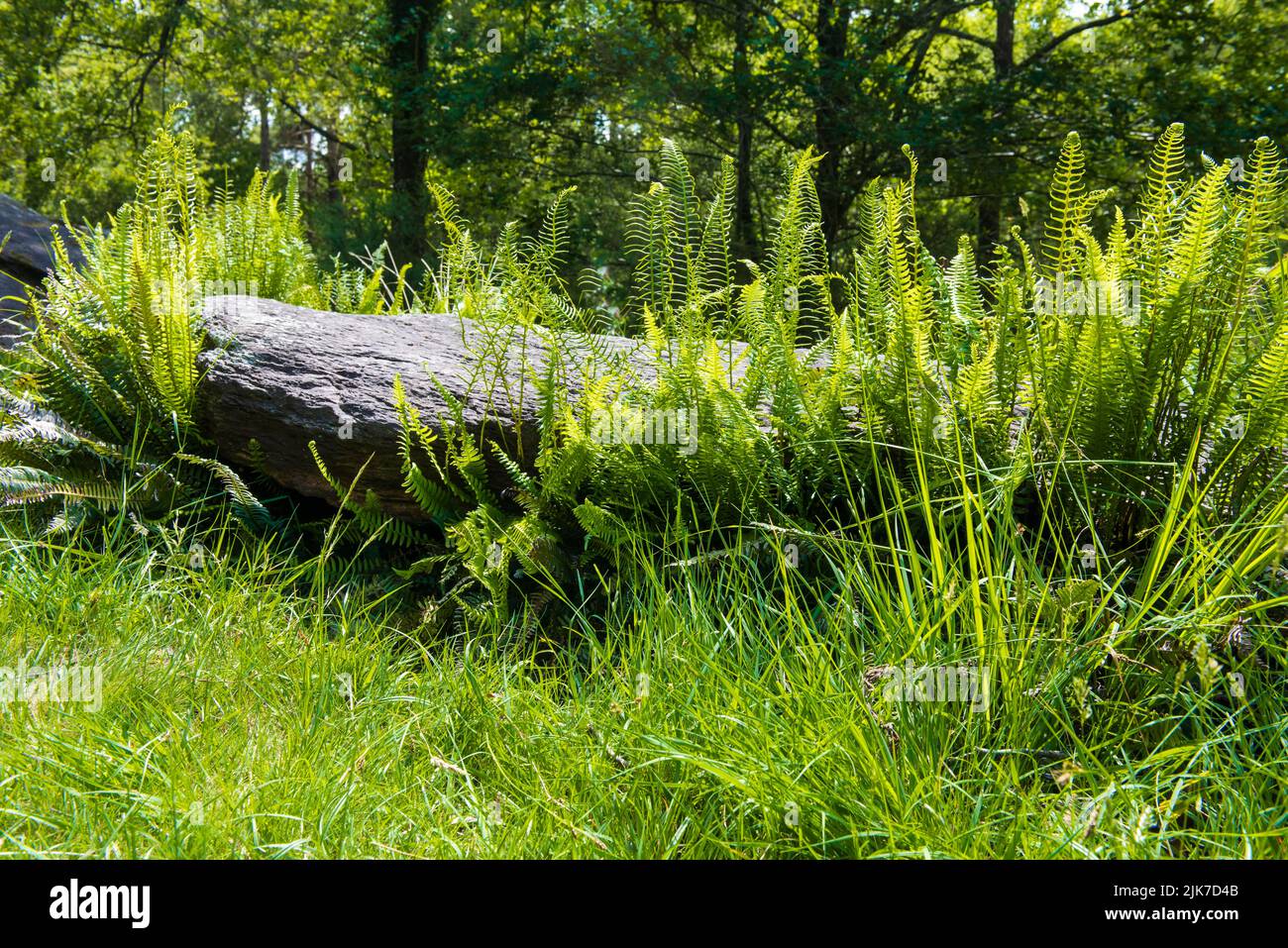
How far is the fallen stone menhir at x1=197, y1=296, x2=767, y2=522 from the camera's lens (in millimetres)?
Result: 2934

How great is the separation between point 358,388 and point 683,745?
1.79m

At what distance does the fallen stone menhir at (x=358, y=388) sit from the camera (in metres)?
2.93

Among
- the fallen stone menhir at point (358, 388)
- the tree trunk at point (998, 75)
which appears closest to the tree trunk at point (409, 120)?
the tree trunk at point (998, 75)

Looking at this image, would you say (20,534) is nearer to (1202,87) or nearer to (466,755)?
(466,755)

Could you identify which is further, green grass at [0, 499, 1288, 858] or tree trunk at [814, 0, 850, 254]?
tree trunk at [814, 0, 850, 254]

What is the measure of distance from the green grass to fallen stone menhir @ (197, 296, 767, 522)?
723mm

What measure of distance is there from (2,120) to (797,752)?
1823 centimetres

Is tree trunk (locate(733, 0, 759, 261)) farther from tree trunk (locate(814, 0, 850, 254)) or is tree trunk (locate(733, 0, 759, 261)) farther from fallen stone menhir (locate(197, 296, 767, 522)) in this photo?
fallen stone menhir (locate(197, 296, 767, 522))

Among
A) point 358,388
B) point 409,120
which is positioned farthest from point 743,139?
point 358,388

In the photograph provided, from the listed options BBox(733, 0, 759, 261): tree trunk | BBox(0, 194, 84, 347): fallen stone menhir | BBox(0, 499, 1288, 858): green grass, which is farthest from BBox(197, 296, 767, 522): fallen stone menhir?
BBox(733, 0, 759, 261): tree trunk

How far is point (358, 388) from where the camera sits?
9.89 feet

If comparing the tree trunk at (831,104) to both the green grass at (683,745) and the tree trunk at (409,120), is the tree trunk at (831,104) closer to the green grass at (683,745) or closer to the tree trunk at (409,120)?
the tree trunk at (409,120)

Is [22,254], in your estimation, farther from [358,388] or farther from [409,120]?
[409,120]
